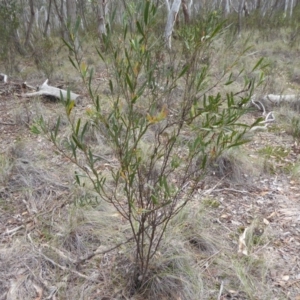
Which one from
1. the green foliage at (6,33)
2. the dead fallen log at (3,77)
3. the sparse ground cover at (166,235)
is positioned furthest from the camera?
the green foliage at (6,33)

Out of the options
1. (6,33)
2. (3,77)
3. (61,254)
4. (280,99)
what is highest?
(6,33)

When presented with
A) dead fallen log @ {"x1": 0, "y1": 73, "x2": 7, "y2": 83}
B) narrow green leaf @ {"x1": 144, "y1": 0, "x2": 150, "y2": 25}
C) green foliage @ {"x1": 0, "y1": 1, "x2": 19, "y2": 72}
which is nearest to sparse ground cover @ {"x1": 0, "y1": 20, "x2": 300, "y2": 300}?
narrow green leaf @ {"x1": 144, "y1": 0, "x2": 150, "y2": 25}

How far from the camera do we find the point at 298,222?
2.74m

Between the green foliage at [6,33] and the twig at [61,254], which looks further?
the green foliage at [6,33]

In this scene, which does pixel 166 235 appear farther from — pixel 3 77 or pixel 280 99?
pixel 3 77

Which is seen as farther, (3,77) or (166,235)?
(3,77)

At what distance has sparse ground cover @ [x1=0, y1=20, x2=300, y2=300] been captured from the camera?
6.75ft

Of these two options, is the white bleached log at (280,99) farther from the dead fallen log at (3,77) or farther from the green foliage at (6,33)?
the green foliage at (6,33)

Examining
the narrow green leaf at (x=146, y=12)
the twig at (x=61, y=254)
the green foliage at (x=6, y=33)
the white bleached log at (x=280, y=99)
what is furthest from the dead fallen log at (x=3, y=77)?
the narrow green leaf at (x=146, y=12)

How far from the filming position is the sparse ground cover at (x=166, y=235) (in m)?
2.06

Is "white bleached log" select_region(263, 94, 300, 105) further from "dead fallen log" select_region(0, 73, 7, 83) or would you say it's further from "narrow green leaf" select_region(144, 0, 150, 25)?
"narrow green leaf" select_region(144, 0, 150, 25)

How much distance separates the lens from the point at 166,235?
229 centimetres

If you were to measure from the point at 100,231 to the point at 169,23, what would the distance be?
16.3 feet

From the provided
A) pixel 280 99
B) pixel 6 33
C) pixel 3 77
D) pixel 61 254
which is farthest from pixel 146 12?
pixel 6 33
